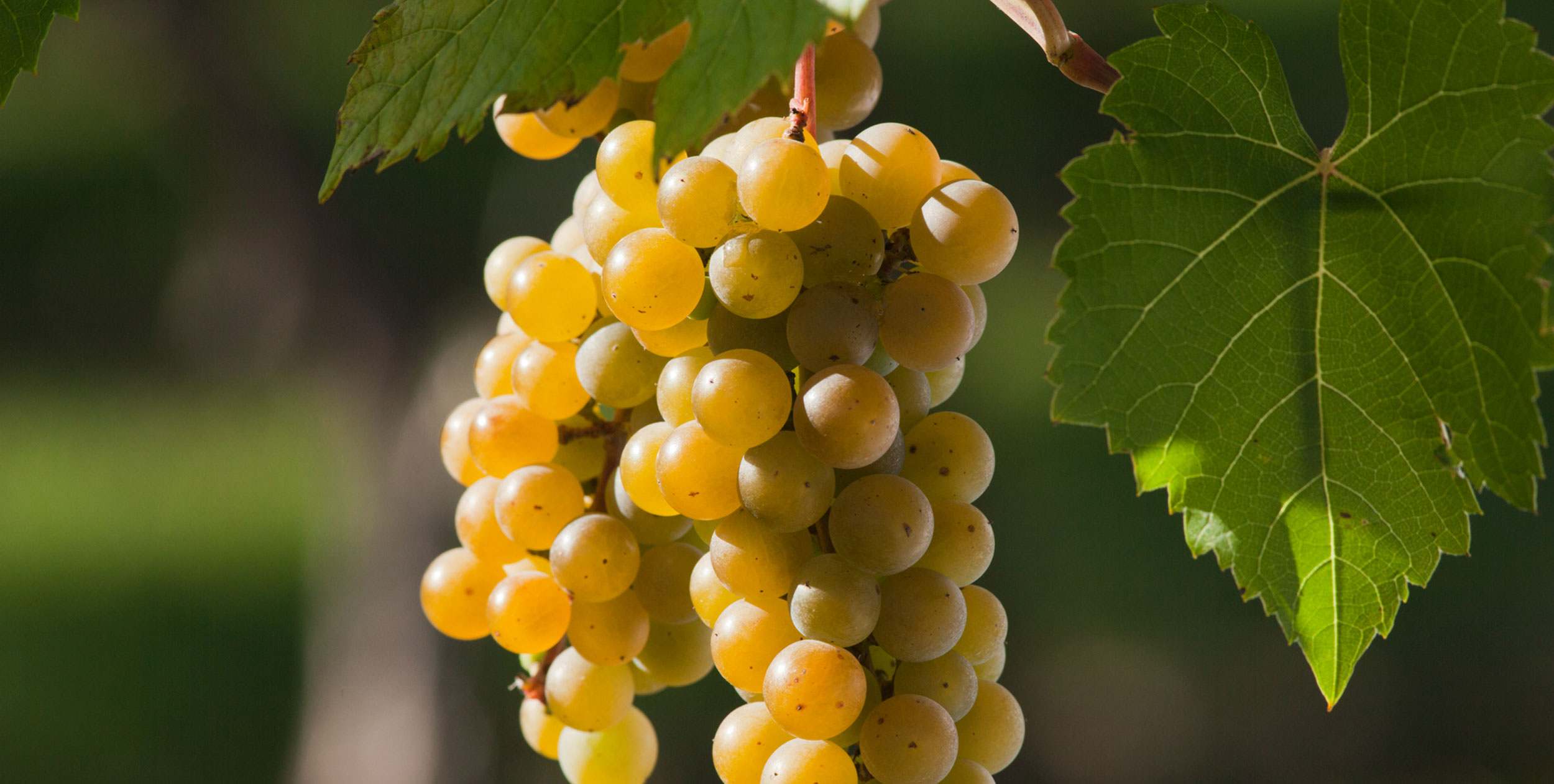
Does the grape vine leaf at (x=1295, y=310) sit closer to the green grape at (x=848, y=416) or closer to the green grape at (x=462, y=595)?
the green grape at (x=848, y=416)

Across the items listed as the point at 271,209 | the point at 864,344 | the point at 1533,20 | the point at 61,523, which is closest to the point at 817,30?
the point at 864,344

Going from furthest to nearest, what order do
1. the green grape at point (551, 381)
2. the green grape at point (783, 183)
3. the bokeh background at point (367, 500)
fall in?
1. the bokeh background at point (367, 500)
2. the green grape at point (551, 381)
3. the green grape at point (783, 183)

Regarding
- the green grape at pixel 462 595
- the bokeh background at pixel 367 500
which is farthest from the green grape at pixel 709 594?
the bokeh background at pixel 367 500

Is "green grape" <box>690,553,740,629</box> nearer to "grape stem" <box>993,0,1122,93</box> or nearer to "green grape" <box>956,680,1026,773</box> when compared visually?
"green grape" <box>956,680,1026,773</box>

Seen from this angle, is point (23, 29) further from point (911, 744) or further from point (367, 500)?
point (367, 500)

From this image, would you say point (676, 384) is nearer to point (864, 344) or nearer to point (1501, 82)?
point (864, 344)

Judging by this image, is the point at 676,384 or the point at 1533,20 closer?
the point at 676,384

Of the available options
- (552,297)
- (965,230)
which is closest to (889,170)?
(965,230)
